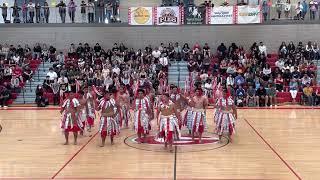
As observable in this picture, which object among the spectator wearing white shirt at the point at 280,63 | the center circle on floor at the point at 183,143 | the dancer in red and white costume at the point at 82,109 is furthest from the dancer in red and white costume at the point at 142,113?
the spectator wearing white shirt at the point at 280,63

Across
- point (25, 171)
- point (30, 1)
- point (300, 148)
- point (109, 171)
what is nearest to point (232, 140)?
point (300, 148)

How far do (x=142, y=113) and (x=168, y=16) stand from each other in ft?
56.8

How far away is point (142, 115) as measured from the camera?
13773 millimetres

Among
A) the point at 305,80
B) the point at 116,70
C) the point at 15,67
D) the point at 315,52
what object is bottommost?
the point at 305,80

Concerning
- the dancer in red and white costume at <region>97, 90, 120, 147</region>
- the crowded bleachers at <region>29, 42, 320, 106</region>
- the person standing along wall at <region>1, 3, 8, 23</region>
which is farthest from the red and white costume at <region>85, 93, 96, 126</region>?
the person standing along wall at <region>1, 3, 8, 23</region>

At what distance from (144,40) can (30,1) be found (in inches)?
360

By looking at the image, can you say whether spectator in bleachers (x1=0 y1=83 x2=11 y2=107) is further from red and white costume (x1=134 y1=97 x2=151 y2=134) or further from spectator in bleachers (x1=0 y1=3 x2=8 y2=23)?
red and white costume (x1=134 y1=97 x2=151 y2=134)

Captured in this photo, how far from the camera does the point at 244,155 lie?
1236cm

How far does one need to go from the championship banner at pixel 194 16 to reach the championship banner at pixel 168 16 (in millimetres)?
636

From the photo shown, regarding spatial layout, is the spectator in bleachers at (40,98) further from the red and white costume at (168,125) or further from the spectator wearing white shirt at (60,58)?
the red and white costume at (168,125)

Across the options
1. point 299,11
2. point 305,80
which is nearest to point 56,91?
point 305,80

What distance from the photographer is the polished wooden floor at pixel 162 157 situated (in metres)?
10.4

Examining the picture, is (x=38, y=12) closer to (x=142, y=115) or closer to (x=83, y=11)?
(x=83, y=11)

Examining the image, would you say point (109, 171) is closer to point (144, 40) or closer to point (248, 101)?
point (248, 101)
